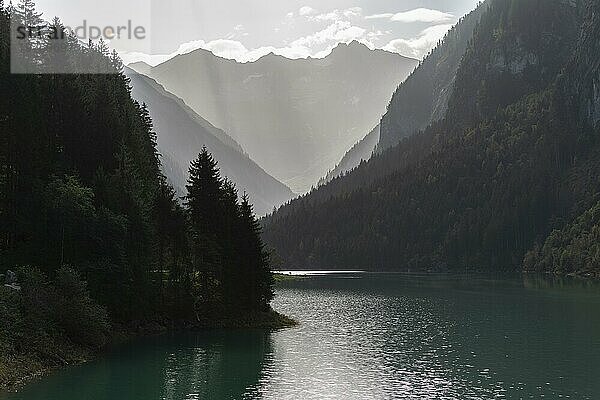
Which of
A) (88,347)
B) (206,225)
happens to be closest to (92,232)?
(88,347)

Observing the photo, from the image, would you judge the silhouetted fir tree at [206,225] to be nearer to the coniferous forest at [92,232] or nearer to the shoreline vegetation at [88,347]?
the coniferous forest at [92,232]

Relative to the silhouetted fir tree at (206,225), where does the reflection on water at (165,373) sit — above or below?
below

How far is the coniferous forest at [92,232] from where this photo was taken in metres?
61.4

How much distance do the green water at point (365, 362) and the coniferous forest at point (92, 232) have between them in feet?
15.0

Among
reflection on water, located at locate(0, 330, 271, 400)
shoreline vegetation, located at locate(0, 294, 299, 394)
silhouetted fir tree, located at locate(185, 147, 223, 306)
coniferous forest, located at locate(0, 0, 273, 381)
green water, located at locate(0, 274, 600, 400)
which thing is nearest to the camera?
reflection on water, located at locate(0, 330, 271, 400)

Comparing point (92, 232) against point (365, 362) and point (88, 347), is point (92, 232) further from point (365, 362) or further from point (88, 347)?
point (365, 362)

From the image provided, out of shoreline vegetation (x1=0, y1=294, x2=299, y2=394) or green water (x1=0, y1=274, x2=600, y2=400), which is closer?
shoreline vegetation (x1=0, y1=294, x2=299, y2=394)

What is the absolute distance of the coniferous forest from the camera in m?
61.4

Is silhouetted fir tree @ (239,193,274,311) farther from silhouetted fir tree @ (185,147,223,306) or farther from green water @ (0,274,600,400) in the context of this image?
green water @ (0,274,600,400)

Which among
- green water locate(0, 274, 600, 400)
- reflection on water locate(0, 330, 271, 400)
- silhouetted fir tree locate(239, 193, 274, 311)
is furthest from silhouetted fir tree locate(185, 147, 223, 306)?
reflection on water locate(0, 330, 271, 400)

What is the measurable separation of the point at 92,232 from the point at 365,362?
2947cm

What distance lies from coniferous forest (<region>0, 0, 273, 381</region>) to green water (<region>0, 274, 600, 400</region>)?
180 inches

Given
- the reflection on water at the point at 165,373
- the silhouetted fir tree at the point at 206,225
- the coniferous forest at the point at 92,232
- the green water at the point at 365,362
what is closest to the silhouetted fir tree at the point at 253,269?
the coniferous forest at the point at 92,232

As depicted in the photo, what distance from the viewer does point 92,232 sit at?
7075cm
